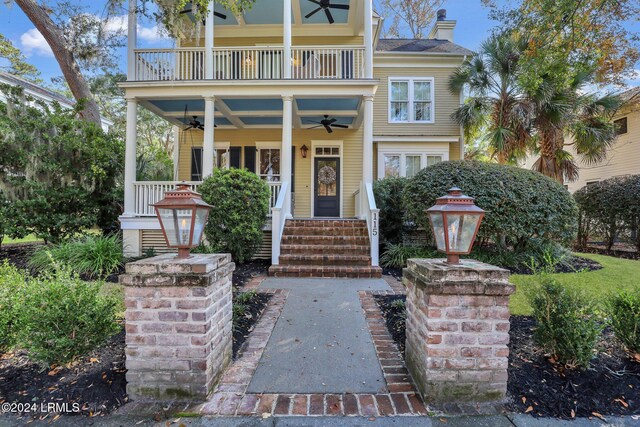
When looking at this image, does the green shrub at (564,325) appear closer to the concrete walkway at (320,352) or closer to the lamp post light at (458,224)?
the lamp post light at (458,224)

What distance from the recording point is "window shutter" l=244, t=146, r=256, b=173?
10291mm

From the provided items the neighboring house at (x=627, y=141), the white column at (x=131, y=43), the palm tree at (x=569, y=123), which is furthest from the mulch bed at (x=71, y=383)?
the neighboring house at (x=627, y=141)

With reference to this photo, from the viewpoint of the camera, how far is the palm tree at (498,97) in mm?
9195

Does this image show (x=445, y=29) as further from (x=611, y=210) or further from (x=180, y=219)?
(x=180, y=219)

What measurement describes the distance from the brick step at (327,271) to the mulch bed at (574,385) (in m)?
3.05

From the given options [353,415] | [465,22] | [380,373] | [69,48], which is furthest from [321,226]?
[465,22]

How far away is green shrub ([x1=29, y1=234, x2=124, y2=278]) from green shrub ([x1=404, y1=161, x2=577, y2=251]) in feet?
19.2

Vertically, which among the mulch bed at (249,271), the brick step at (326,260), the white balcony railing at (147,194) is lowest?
the mulch bed at (249,271)

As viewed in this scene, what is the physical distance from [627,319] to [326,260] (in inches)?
167

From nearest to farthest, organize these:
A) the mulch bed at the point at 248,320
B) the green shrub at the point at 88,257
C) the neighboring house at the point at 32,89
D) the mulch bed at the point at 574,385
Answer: the mulch bed at the point at 574,385 < the mulch bed at the point at 248,320 < the green shrub at the point at 88,257 < the neighboring house at the point at 32,89

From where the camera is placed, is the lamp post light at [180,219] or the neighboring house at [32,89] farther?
the neighboring house at [32,89]

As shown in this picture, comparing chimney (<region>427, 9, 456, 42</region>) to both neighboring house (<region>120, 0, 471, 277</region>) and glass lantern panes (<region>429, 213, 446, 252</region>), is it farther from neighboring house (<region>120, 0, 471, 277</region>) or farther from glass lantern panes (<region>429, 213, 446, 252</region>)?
glass lantern panes (<region>429, 213, 446, 252</region>)

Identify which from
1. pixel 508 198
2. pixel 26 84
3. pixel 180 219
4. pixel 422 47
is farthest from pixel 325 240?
pixel 26 84

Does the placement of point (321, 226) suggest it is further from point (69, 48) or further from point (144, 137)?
point (144, 137)
